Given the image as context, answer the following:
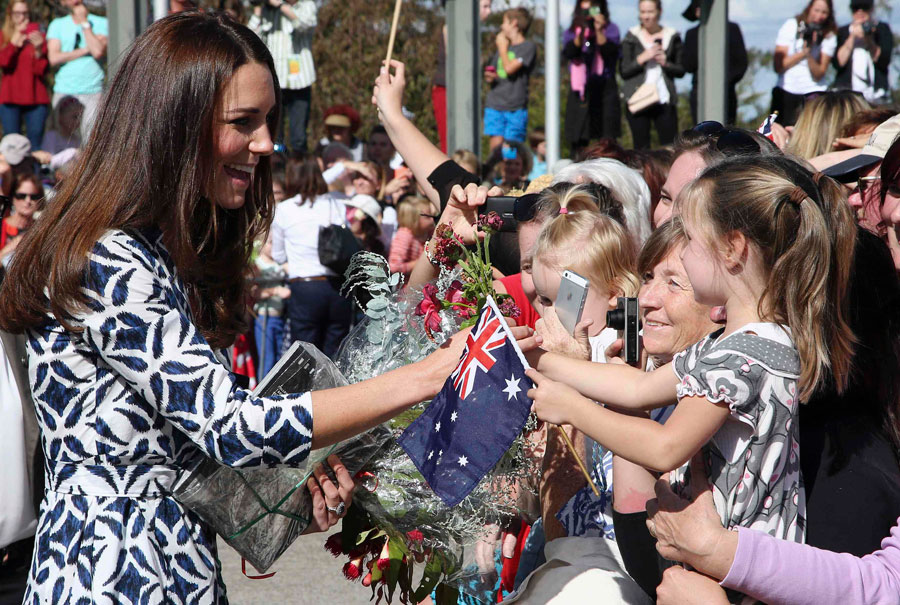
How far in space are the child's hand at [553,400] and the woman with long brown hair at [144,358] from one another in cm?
26

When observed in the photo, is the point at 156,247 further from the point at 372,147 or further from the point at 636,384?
the point at 372,147

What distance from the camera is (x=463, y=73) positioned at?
288 inches

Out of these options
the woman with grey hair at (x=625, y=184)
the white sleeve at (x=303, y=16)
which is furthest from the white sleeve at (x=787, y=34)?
the woman with grey hair at (x=625, y=184)

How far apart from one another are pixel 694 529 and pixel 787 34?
707cm

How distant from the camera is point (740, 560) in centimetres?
208

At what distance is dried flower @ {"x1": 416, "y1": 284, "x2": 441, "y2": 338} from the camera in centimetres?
261

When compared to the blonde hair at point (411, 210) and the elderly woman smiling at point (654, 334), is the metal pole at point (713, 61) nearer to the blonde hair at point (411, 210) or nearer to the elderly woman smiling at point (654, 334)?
the blonde hair at point (411, 210)

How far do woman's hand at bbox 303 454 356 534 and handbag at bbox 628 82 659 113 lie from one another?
7.00m

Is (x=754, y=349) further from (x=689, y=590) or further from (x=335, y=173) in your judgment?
(x=335, y=173)

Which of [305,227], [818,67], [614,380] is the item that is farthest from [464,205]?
[818,67]

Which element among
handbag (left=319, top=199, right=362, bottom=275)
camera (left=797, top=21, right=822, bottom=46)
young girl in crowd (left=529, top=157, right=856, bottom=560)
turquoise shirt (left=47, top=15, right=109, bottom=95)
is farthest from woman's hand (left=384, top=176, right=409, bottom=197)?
young girl in crowd (left=529, top=157, right=856, bottom=560)

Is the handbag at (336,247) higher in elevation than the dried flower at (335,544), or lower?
lower

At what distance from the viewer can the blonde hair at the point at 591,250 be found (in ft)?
10.1

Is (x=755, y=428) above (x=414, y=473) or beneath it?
above
